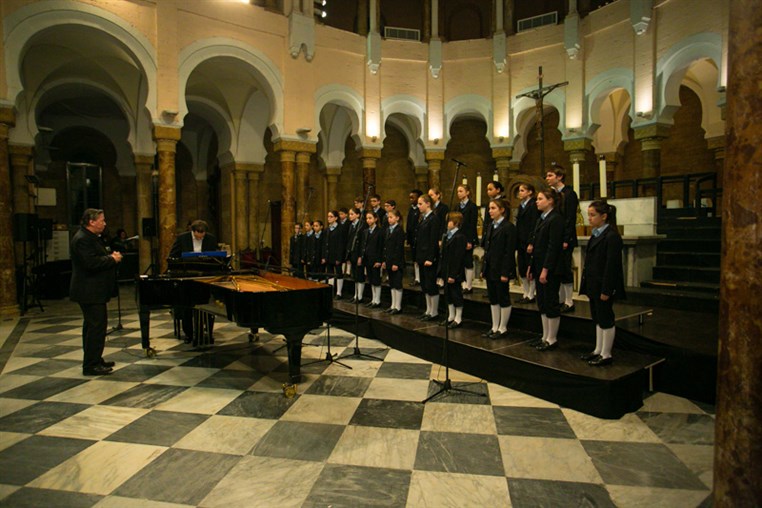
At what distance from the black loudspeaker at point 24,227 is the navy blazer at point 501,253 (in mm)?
8699

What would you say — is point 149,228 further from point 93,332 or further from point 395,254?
point 395,254

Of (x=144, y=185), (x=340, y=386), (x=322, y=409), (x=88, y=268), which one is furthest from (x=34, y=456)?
(x=144, y=185)

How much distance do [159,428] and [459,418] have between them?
240cm

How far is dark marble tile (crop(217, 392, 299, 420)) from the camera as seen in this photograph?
3.86 meters

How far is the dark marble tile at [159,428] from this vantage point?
11.0ft

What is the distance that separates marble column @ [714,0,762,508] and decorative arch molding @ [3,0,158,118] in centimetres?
1033

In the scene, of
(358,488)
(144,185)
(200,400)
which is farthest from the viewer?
(144,185)

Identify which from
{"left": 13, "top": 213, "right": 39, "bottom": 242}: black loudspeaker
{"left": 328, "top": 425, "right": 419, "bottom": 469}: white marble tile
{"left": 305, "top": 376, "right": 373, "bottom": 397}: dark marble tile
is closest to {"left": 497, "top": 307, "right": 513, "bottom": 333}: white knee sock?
{"left": 305, "top": 376, "right": 373, "bottom": 397}: dark marble tile

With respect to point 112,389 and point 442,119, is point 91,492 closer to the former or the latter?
point 112,389

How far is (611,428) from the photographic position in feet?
11.6

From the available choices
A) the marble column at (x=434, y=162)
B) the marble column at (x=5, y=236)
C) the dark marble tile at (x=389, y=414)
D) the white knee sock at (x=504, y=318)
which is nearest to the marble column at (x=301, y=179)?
the marble column at (x=434, y=162)

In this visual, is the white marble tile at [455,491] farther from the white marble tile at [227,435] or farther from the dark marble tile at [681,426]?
the dark marble tile at [681,426]

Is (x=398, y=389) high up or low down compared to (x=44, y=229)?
down

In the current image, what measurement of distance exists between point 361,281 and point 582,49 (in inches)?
A: 371
